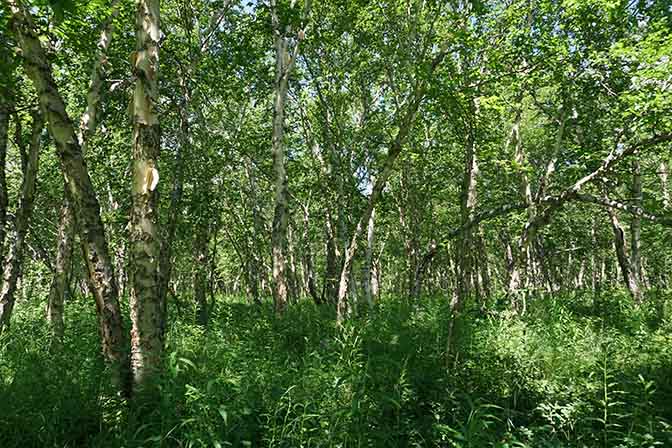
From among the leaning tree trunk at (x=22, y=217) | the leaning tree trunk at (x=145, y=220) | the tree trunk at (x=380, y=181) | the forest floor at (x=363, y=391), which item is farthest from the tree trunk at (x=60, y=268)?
the tree trunk at (x=380, y=181)

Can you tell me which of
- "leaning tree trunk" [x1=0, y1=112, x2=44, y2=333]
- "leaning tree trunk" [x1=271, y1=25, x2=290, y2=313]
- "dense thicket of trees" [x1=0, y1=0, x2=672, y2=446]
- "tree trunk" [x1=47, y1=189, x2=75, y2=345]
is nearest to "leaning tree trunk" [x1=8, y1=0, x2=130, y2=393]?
"dense thicket of trees" [x1=0, y1=0, x2=672, y2=446]

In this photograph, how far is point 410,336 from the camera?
7789 millimetres

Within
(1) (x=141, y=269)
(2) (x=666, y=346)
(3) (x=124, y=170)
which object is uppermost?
(3) (x=124, y=170)

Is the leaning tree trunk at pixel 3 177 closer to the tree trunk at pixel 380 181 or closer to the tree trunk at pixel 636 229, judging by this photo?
the tree trunk at pixel 380 181

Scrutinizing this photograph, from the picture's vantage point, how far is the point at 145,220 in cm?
462

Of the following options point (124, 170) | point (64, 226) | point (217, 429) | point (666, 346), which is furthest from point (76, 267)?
point (666, 346)

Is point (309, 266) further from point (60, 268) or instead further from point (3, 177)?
point (3, 177)

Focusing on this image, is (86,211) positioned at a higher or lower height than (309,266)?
lower

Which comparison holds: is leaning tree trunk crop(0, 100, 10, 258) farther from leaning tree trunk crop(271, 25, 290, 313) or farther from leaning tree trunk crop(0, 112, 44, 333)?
leaning tree trunk crop(271, 25, 290, 313)

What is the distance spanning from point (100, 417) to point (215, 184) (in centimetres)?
943

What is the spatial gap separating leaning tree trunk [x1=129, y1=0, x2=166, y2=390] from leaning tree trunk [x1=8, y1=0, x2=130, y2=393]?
171mm

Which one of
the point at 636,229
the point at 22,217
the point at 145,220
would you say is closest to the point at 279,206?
the point at 22,217

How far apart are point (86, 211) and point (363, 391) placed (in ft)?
11.6

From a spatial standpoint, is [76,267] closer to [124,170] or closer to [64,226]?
[124,170]
